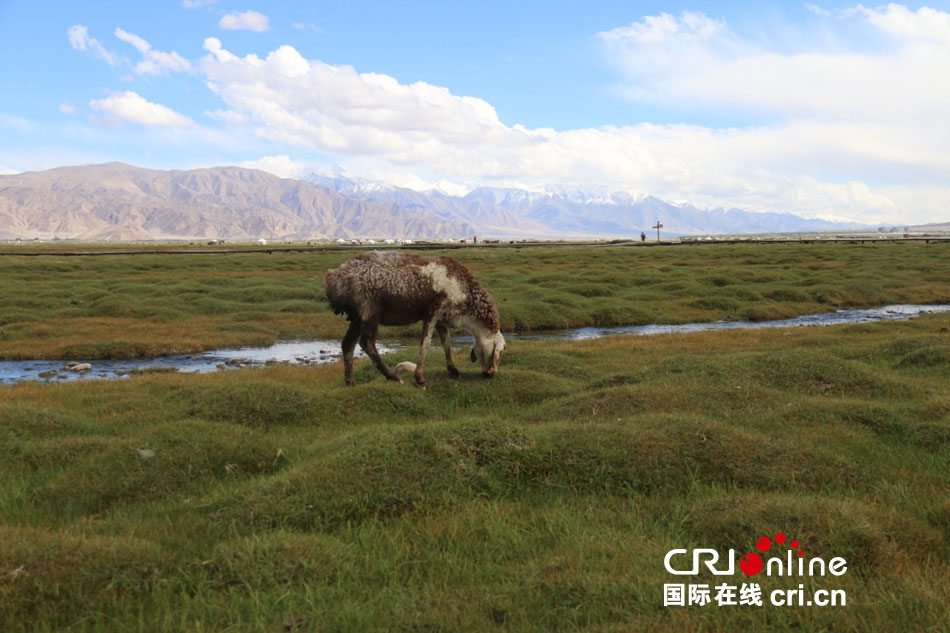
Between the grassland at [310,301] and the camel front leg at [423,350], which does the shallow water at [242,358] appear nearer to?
the grassland at [310,301]

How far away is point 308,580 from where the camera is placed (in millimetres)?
6566

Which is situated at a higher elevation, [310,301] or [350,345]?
[350,345]

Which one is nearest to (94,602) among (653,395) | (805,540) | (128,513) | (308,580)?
(308,580)

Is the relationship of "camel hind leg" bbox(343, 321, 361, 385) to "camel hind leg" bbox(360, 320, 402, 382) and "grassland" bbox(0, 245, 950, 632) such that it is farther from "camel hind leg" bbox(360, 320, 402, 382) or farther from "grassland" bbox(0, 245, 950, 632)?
"grassland" bbox(0, 245, 950, 632)

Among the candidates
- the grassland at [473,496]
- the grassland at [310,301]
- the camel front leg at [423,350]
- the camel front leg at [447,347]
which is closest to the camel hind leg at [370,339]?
the camel front leg at [423,350]

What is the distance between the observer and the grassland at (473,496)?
6070mm

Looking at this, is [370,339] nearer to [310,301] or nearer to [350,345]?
[350,345]

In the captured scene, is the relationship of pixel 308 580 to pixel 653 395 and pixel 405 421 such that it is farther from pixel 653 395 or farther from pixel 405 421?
pixel 653 395

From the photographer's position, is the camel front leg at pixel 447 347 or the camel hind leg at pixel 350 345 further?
the camel front leg at pixel 447 347

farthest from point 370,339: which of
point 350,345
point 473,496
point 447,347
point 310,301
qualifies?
point 310,301

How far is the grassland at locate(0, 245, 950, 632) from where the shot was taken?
6.07m

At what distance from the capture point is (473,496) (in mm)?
8930

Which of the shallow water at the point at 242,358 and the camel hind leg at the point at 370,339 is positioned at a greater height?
the camel hind leg at the point at 370,339

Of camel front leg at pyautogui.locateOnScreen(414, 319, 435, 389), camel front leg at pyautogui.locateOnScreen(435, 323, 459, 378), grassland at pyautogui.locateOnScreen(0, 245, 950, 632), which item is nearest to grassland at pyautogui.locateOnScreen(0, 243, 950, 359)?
grassland at pyautogui.locateOnScreen(0, 245, 950, 632)
